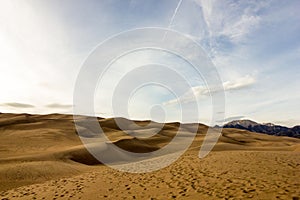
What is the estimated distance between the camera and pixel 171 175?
11977mm

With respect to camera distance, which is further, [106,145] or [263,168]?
[106,145]

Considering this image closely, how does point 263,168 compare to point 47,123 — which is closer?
point 263,168

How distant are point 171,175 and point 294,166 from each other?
19.7 ft

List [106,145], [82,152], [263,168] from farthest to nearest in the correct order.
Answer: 1. [106,145]
2. [82,152]
3. [263,168]

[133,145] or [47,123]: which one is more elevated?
[47,123]

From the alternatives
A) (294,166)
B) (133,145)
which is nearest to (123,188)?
(294,166)

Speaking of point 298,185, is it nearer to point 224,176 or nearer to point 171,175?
point 224,176

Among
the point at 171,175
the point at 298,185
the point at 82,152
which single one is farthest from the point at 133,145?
the point at 298,185

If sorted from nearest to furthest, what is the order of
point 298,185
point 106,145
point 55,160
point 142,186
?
1. point 298,185
2. point 142,186
3. point 55,160
4. point 106,145

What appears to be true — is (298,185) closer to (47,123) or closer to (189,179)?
(189,179)

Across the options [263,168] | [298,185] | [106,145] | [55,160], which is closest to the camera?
[298,185]

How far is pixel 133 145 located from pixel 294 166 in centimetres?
2163

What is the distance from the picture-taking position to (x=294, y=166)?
11.4 m

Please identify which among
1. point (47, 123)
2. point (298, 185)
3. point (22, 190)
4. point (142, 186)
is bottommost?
point (22, 190)
